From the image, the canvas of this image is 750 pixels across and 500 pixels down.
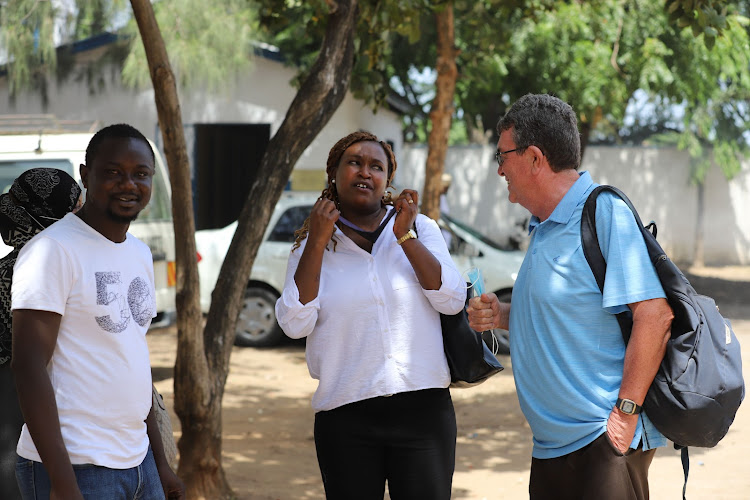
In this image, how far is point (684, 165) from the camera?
68.3 feet

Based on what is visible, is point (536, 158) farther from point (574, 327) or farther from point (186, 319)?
point (186, 319)

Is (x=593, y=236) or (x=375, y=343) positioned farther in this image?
(x=375, y=343)

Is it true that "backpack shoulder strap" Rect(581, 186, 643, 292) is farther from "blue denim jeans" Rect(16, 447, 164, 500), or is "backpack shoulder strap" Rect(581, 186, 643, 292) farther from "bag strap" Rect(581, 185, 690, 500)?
"blue denim jeans" Rect(16, 447, 164, 500)

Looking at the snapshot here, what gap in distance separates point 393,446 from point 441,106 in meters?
7.68

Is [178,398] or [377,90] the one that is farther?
[377,90]

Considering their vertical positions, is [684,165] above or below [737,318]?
above

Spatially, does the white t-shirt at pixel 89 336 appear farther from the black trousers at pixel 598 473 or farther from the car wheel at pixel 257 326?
the car wheel at pixel 257 326

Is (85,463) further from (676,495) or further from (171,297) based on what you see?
(171,297)

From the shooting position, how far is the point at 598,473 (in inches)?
107

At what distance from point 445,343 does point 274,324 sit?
795 cm

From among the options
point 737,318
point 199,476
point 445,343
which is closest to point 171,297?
point 199,476

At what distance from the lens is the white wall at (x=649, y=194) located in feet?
67.3

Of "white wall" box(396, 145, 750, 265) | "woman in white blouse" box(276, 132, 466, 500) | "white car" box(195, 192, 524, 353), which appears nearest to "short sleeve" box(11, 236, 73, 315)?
"woman in white blouse" box(276, 132, 466, 500)

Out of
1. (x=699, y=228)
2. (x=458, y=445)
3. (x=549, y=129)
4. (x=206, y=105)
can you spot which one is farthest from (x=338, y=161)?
(x=699, y=228)
